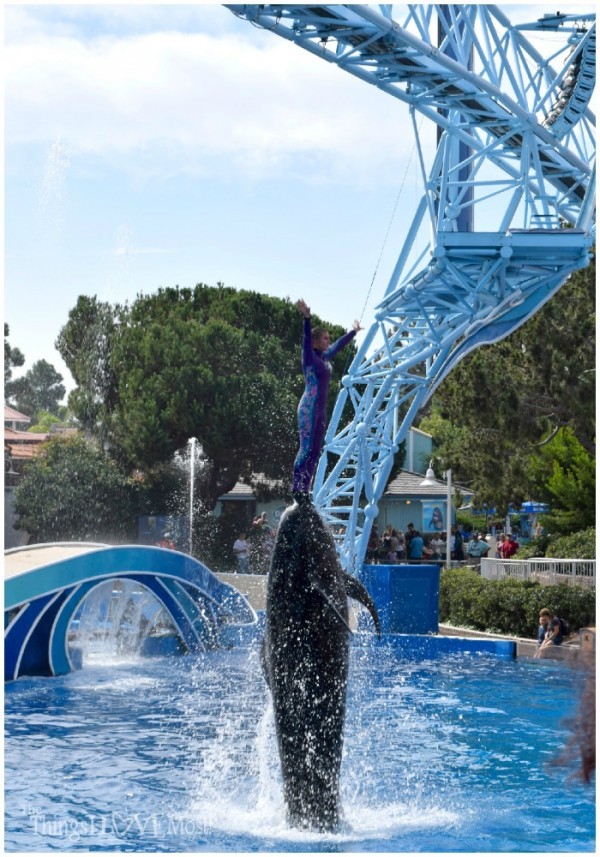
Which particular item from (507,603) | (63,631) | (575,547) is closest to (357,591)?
(63,631)

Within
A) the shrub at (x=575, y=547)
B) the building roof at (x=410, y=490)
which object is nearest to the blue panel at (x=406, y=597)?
the shrub at (x=575, y=547)

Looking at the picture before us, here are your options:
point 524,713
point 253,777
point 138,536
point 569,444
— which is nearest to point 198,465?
point 138,536

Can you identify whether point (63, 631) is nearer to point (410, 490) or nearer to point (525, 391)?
point (525, 391)

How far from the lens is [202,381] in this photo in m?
32.8

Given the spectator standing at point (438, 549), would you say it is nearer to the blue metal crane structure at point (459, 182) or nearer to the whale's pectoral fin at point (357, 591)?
the blue metal crane structure at point (459, 182)

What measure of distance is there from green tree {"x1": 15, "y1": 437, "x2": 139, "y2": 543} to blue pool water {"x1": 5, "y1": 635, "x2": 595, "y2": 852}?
716 inches

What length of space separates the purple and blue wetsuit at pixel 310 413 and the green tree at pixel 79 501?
27004 millimetres

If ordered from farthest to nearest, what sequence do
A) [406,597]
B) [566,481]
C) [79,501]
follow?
[79,501] < [566,481] < [406,597]

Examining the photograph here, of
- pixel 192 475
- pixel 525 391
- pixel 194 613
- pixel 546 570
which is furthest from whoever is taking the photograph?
pixel 192 475

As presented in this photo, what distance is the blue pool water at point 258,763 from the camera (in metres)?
7.38

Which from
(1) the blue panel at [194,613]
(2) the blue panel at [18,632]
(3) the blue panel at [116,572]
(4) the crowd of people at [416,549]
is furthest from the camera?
(4) the crowd of people at [416,549]

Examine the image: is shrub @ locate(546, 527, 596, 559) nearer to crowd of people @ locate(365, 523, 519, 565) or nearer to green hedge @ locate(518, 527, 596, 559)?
green hedge @ locate(518, 527, 596, 559)

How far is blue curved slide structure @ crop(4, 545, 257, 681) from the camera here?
536 inches

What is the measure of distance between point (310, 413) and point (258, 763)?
13.4ft
